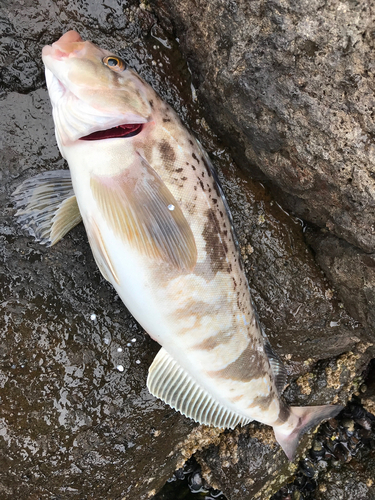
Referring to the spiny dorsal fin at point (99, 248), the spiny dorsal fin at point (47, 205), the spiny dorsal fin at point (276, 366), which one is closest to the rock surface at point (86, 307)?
the spiny dorsal fin at point (47, 205)

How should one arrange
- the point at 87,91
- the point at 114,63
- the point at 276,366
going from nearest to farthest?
the point at 87,91 → the point at 114,63 → the point at 276,366

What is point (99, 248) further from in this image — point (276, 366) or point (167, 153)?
point (276, 366)

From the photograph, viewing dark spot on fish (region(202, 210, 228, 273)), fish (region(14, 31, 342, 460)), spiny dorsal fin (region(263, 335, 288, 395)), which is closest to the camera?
fish (region(14, 31, 342, 460))

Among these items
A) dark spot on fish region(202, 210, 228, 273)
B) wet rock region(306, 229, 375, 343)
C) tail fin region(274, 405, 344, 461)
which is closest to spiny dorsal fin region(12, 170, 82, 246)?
dark spot on fish region(202, 210, 228, 273)

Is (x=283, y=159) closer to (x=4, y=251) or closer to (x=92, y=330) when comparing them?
(x=92, y=330)

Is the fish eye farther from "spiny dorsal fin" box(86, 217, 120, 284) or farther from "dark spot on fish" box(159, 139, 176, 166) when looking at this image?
"spiny dorsal fin" box(86, 217, 120, 284)

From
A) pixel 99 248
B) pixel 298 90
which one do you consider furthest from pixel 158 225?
pixel 298 90
